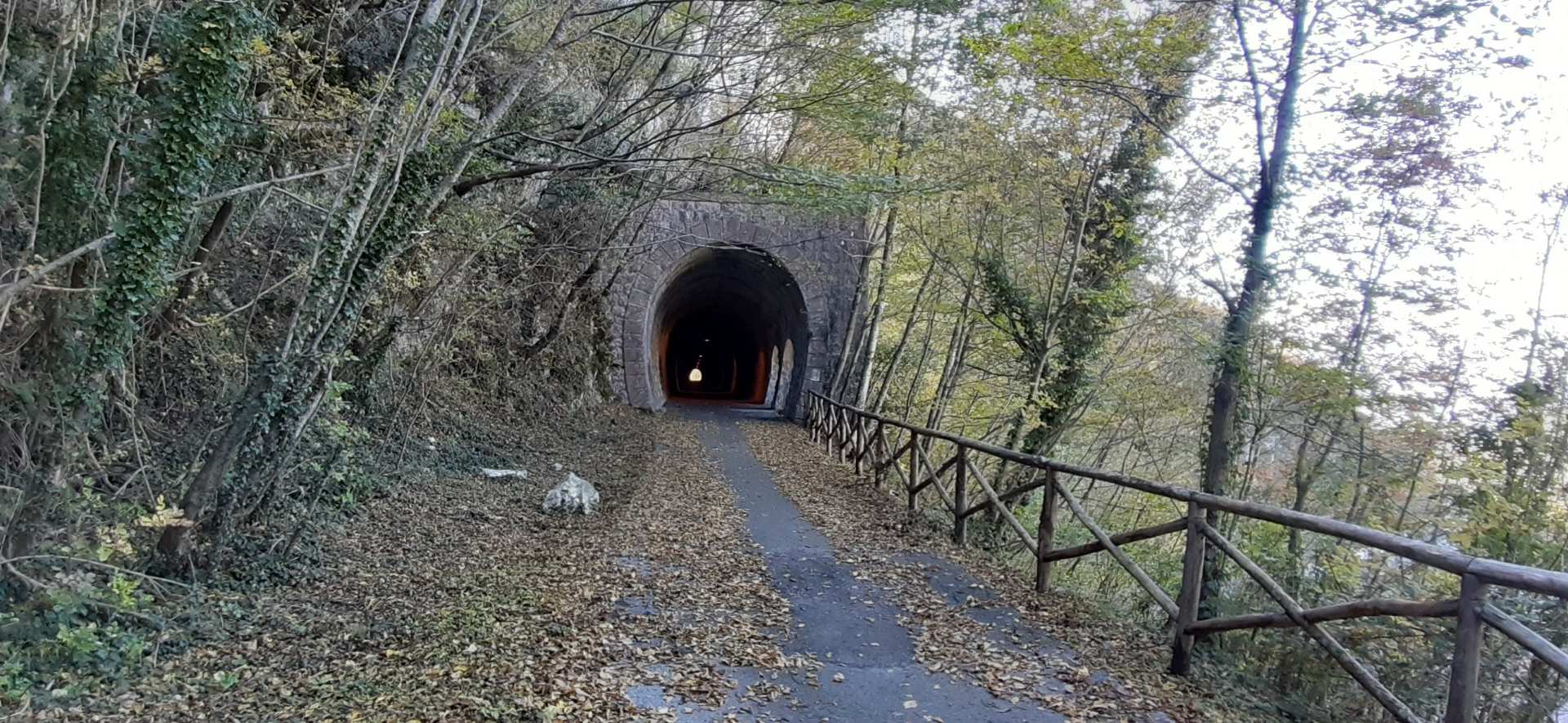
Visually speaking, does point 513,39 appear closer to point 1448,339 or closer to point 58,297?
point 58,297

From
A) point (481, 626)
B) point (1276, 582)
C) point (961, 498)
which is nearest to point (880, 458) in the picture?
point (961, 498)

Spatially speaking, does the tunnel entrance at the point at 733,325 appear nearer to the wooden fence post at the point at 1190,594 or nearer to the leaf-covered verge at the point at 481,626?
the leaf-covered verge at the point at 481,626

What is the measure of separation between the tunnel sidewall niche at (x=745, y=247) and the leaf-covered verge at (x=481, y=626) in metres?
9.91

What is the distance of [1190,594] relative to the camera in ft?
13.0

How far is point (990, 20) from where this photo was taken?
24.6 ft

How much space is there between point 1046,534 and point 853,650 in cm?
190

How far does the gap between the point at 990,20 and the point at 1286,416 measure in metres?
4.82

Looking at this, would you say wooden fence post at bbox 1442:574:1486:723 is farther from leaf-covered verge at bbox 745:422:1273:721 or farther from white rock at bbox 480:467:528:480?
white rock at bbox 480:467:528:480

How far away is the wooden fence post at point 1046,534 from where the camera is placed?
5266 millimetres

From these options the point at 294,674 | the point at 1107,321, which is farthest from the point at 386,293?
the point at 1107,321

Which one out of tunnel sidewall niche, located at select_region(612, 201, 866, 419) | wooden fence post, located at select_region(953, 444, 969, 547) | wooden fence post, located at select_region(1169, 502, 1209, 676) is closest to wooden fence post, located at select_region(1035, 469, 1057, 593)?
wooden fence post, located at select_region(1169, 502, 1209, 676)

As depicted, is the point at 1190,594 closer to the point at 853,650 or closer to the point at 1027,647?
the point at 1027,647

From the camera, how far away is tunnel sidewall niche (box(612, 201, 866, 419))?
17.1m

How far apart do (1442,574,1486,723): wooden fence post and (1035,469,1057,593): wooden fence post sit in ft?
8.73
